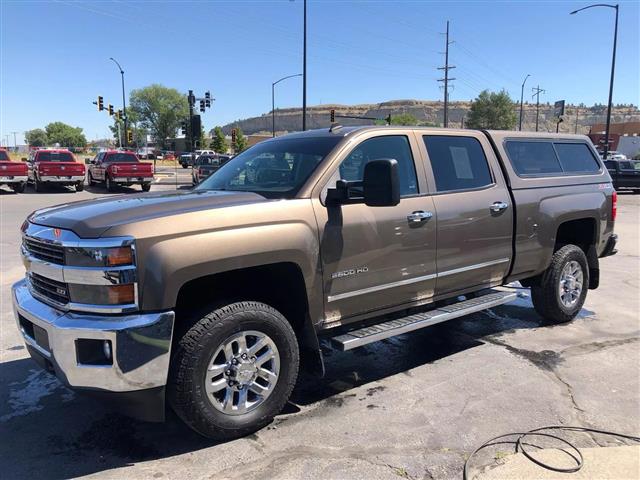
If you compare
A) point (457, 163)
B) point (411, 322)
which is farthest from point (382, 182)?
point (457, 163)

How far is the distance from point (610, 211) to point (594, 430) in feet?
11.1

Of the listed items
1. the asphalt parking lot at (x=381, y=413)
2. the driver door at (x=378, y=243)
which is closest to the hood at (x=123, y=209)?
the driver door at (x=378, y=243)

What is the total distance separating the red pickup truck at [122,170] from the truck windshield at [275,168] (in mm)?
20743

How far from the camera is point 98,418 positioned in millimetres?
3715

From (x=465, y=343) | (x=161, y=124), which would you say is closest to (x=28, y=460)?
(x=465, y=343)

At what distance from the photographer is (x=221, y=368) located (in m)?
3.28

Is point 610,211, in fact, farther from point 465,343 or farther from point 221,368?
point 221,368

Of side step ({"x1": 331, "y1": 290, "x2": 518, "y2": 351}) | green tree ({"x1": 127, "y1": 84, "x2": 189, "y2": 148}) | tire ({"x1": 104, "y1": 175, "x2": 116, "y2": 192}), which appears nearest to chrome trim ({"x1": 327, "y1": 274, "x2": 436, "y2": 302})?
side step ({"x1": 331, "y1": 290, "x2": 518, "y2": 351})

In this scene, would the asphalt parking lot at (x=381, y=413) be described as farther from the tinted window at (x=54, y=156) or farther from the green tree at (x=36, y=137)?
the green tree at (x=36, y=137)

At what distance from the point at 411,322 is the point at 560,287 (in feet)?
8.10

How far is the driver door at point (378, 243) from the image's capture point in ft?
12.2

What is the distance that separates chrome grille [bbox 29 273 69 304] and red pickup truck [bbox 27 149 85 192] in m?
22.3

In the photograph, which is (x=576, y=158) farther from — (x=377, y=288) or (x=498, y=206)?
(x=377, y=288)

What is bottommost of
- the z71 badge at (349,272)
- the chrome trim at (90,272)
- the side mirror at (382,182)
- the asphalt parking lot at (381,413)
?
the asphalt parking lot at (381,413)
